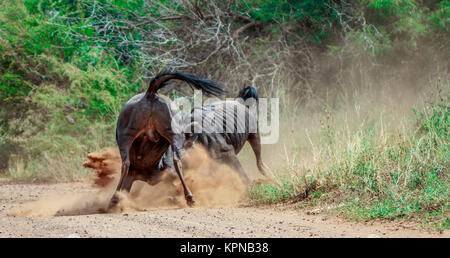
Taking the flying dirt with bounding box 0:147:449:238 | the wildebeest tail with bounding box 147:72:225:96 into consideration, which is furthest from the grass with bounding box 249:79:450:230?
the wildebeest tail with bounding box 147:72:225:96

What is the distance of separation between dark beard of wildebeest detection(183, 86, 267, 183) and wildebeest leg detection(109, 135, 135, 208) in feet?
3.76

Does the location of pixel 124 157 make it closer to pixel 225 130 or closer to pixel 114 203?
pixel 114 203

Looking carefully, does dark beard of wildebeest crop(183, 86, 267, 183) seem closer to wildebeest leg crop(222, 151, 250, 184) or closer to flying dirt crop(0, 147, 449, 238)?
wildebeest leg crop(222, 151, 250, 184)

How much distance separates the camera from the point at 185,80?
7.05 m

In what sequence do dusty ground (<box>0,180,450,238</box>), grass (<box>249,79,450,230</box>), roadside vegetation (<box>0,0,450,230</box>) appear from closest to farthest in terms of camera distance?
dusty ground (<box>0,180,450,238</box>) → grass (<box>249,79,450,230</box>) → roadside vegetation (<box>0,0,450,230</box>)

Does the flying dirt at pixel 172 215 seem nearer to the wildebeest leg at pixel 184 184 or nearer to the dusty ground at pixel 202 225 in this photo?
the dusty ground at pixel 202 225

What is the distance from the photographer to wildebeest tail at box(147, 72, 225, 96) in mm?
6930

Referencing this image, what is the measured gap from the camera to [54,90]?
12.5 m

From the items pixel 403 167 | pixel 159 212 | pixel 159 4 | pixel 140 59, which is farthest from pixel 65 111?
pixel 403 167

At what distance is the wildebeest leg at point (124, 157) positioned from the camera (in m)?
6.79

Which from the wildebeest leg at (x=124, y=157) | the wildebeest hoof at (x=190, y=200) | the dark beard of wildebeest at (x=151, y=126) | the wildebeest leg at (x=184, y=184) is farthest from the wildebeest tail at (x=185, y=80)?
the wildebeest hoof at (x=190, y=200)

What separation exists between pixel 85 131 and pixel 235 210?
6.63 meters

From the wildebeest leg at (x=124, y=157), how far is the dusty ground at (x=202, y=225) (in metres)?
0.31

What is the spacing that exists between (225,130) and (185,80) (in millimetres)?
1748
